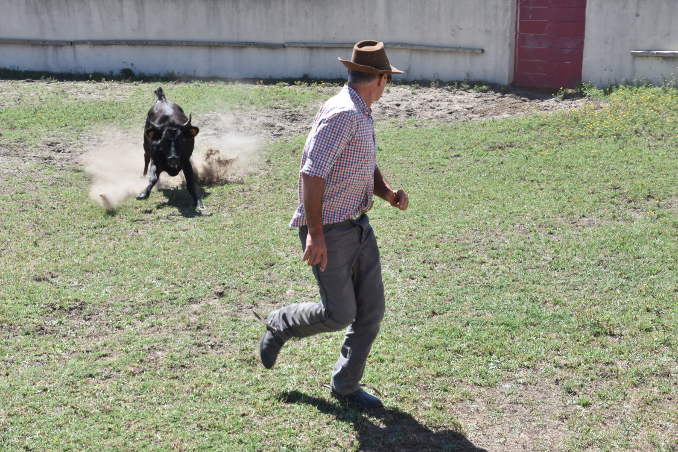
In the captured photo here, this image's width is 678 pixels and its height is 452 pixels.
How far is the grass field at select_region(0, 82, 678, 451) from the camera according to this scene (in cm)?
481

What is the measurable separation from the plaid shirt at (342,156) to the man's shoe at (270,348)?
0.90 metres

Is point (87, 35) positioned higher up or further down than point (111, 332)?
higher up

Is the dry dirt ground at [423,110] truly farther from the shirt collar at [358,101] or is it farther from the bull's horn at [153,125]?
the shirt collar at [358,101]

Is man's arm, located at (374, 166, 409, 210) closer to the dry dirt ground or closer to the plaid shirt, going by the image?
the plaid shirt

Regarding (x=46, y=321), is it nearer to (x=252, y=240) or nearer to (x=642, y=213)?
(x=252, y=240)

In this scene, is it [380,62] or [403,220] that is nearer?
[380,62]

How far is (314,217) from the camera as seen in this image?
14.3 ft

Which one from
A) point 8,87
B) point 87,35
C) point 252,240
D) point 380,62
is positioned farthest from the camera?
point 87,35

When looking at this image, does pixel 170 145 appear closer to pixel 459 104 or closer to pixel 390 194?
pixel 390 194

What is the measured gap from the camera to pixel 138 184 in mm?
11664

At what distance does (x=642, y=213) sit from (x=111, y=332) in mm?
5845

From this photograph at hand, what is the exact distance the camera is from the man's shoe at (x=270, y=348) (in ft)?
16.9

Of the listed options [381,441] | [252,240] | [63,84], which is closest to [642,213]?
[252,240]

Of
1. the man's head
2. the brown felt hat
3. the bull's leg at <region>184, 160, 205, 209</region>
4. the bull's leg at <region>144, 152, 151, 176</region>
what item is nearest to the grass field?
the bull's leg at <region>184, 160, 205, 209</region>
